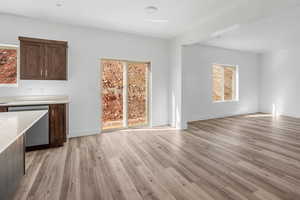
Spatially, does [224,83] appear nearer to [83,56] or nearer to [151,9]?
[151,9]

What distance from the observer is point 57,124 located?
324 centimetres

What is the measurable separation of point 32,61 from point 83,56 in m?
1.08

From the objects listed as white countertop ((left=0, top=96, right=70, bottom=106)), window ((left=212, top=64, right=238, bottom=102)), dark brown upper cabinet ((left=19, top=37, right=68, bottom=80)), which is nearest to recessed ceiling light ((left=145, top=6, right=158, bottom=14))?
dark brown upper cabinet ((left=19, top=37, right=68, bottom=80))

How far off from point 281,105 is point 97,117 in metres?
7.44

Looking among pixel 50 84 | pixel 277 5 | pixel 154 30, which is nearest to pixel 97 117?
pixel 50 84

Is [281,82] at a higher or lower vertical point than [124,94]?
higher

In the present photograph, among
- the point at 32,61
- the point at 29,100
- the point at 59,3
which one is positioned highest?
the point at 59,3

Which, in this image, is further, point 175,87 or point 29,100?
point 175,87

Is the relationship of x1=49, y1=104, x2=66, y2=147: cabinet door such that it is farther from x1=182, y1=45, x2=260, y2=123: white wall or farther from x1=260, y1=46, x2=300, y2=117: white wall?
x1=260, y1=46, x2=300, y2=117: white wall

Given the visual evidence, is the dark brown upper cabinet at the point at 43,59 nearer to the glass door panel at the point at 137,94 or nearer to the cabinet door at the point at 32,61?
the cabinet door at the point at 32,61

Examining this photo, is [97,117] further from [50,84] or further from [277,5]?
[277,5]

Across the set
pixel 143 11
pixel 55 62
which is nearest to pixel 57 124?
pixel 55 62

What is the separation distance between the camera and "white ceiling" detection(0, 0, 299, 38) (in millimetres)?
2776

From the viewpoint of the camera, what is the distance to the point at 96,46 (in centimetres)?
413
